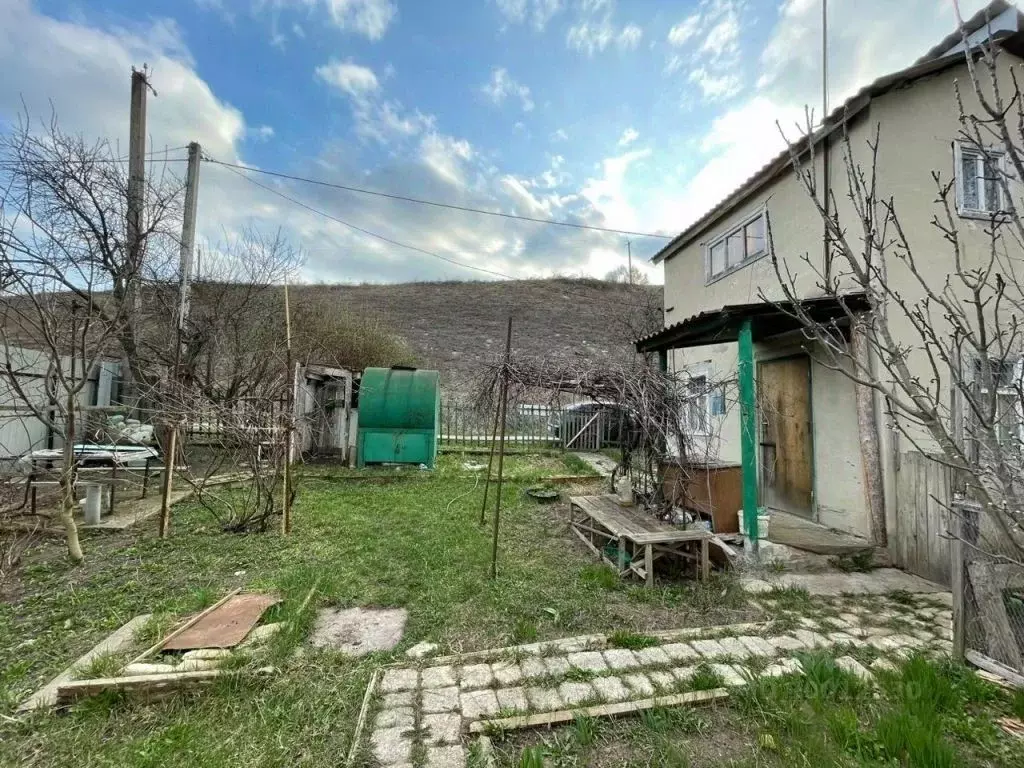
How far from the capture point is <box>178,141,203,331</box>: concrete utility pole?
28.3 feet

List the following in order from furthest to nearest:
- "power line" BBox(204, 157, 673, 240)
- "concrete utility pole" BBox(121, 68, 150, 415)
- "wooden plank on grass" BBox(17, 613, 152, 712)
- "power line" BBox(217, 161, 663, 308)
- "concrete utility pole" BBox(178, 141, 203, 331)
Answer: "power line" BBox(204, 157, 673, 240) → "power line" BBox(217, 161, 663, 308) → "concrete utility pole" BBox(178, 141, 203, 331) → "concrete utility pole" BBox(121, 68, 150, 415) → "wooden plank on grass" BBox(17, 613, 152, 712)

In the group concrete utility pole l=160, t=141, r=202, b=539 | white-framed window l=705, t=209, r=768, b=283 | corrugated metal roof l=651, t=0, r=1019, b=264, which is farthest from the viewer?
concrete utility pole l=160, t=141, r=202, b=539

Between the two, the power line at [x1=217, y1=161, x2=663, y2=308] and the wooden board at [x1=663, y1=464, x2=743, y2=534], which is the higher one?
the power line at [x1=217, y1=161, x2=663, y2=308]

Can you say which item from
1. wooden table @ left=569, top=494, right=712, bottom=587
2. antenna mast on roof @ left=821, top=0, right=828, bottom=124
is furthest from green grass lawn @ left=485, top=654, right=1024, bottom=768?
antenna mast on roof @ left=821, top=0, right=828, bottom=124

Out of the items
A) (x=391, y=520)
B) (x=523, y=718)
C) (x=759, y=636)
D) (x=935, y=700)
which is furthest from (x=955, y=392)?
(x=391, y=520)

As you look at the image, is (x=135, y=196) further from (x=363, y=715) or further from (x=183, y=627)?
(x=363, y=715)

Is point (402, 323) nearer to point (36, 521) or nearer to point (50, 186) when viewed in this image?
point (50, 186)

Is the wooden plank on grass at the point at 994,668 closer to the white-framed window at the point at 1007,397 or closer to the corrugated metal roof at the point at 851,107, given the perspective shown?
the white-framed window at the point at 1007,397

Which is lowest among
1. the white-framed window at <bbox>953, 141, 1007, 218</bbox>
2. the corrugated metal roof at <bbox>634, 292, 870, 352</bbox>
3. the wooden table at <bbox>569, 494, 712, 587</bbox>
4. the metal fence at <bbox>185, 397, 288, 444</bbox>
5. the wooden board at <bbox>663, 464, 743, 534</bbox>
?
the wooden table at <bbox>569, 494, 712, 587</bbox>

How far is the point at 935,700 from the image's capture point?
7.89 ft

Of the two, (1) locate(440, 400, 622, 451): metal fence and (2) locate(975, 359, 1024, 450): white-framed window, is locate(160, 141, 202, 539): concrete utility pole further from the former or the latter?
(2) locate(975, 359, 1024, 450): white-framed window

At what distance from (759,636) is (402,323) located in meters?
27.6

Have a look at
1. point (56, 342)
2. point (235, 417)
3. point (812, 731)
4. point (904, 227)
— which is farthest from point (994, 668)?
point (56, 342)

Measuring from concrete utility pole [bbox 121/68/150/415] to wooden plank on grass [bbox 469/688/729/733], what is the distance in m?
8.65
